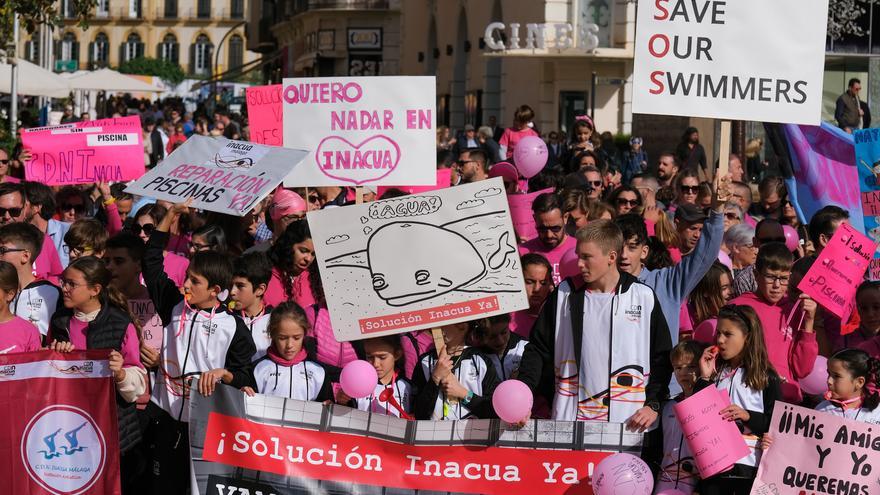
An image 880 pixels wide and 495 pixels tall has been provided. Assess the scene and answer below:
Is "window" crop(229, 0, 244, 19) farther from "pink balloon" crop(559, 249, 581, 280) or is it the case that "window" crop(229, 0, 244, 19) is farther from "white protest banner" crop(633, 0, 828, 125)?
"pink balloon" crop(559, 249, 581, 280)

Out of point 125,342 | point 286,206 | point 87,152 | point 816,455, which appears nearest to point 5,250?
point 125,342

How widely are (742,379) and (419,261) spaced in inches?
59.1

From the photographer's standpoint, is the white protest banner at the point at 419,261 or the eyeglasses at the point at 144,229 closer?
the white protest banner at the point at 419,261

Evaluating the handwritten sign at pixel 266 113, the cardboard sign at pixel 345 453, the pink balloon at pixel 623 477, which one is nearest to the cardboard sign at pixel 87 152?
the handwritten sign at pixel 266 113

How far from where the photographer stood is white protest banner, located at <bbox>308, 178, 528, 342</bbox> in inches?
266

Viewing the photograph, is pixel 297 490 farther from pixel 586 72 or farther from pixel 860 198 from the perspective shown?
pixel 586 72

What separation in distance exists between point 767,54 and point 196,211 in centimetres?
387

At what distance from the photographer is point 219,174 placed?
27.0ft

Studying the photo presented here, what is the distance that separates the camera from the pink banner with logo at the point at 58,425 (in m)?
6.91

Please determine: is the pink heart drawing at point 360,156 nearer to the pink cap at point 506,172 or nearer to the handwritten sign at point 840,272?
the handwritten sign at point 840,272

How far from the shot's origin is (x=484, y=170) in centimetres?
1194

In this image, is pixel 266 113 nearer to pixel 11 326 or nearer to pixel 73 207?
pixel 73 207

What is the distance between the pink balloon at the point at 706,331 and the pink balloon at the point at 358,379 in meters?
1.50

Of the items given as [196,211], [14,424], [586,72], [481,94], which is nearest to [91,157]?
[196,211]
